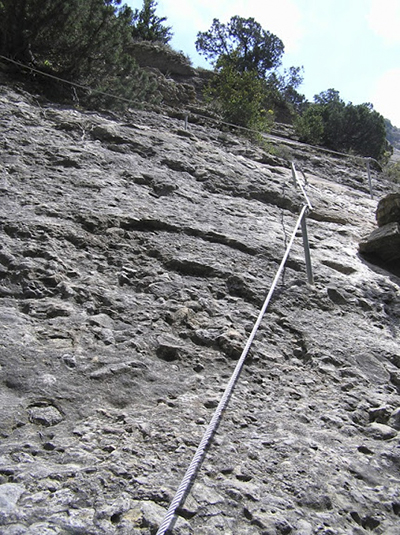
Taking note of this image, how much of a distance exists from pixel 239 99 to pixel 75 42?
4165 millimetres

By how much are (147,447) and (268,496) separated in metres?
0.59

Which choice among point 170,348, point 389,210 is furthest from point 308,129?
point 170,348

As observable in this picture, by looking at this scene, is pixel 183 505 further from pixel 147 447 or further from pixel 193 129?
pixel 193 129

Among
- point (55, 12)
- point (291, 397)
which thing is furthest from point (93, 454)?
point (55, 12)

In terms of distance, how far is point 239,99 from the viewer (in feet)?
33.0

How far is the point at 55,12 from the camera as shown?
6398 millimetres

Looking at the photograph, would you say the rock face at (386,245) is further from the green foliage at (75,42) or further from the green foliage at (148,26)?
the green foliage at (148,26)

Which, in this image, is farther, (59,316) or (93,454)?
(59,316)

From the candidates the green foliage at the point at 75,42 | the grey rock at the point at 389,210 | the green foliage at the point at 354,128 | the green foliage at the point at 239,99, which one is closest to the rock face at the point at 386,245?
the grey rock at the point at 389,210

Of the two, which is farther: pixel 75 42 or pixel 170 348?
pixel 75 42

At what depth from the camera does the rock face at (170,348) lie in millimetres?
2051

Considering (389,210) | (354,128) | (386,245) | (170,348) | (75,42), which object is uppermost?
(354,128)

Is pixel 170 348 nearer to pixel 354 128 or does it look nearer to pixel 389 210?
pixel 389 210

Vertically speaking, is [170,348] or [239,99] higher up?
[239,99]
